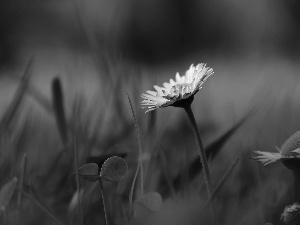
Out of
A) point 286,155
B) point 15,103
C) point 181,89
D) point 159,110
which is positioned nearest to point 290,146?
point 286,155

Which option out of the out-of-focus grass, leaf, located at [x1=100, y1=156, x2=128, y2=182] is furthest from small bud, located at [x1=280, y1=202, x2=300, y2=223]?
leaf, located at [x1=100, y1=156, x2=128, y2=182]

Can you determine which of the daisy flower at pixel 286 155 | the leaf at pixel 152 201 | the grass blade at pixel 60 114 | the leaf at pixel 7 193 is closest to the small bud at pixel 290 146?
the daisy flower at pixel 286 155

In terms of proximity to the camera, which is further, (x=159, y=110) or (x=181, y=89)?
(x=159, y=110)

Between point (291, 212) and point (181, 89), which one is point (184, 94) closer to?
point (181, 89)

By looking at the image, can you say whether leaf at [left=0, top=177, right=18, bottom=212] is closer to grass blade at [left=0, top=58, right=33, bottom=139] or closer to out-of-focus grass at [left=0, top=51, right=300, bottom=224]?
out-of-focus grass at [left=0, top=51, right=300, bottom=224]

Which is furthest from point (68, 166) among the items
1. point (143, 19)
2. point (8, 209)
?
point (143, 19)

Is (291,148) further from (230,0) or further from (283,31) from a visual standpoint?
(230,0)

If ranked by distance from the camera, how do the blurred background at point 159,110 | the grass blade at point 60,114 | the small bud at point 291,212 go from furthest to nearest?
the grass blade at point 60,114 < the blurred background at point 159,110 < the small bud at point 291,212

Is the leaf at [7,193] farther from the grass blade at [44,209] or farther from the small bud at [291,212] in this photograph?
the small bud at [291,212]
